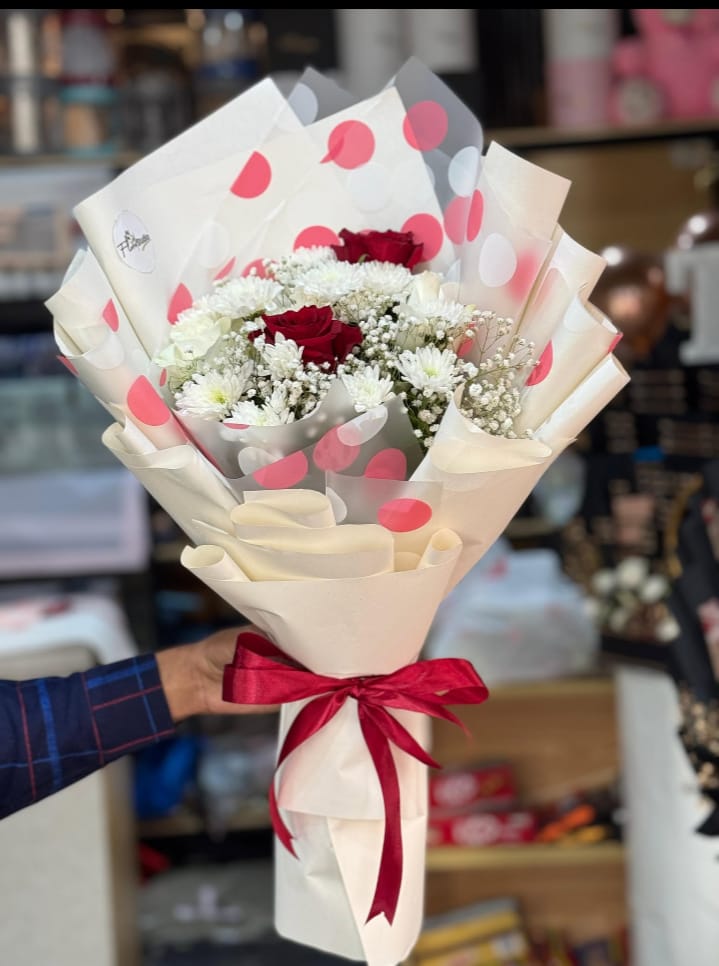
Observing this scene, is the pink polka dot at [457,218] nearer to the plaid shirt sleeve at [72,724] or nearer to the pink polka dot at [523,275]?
the pink polka dot at [523,275]

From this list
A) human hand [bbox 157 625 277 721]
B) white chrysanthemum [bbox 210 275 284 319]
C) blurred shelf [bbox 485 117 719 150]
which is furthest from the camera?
blurred shelf [bbox 485 117 719 150]

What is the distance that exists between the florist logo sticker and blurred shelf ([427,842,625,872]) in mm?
1821

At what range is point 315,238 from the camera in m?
1.28

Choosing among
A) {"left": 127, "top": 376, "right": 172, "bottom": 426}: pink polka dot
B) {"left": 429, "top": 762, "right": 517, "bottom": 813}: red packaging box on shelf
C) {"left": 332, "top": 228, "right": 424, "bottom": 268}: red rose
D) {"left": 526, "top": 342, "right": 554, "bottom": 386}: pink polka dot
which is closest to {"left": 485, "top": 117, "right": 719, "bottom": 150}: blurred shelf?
{"left": 429, "top": 762, "right": 517, "bottom": 813}: red packaging box on shelf

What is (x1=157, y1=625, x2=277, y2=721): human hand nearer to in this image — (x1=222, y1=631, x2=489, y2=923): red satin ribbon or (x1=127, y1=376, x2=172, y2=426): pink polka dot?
(x1=222, y1=631, x2=489, y2=923): red satin ribbon

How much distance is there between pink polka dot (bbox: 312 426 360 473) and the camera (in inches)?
39.4

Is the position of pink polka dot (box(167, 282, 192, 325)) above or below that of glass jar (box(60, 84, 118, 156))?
below

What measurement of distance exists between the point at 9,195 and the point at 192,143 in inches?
82.8

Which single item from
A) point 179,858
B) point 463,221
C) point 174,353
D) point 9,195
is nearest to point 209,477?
point 174,353

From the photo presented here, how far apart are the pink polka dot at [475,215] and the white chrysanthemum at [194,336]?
0.24 m

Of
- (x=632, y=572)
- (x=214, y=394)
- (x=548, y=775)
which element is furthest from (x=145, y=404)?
(x=548, y=775)

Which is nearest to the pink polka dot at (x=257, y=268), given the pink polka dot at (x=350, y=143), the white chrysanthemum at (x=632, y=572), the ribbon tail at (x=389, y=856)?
the pink polka dot at (x=350, y=143)

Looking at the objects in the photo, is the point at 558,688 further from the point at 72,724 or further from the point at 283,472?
the point at 283,472

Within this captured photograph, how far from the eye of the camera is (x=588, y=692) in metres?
2.86
